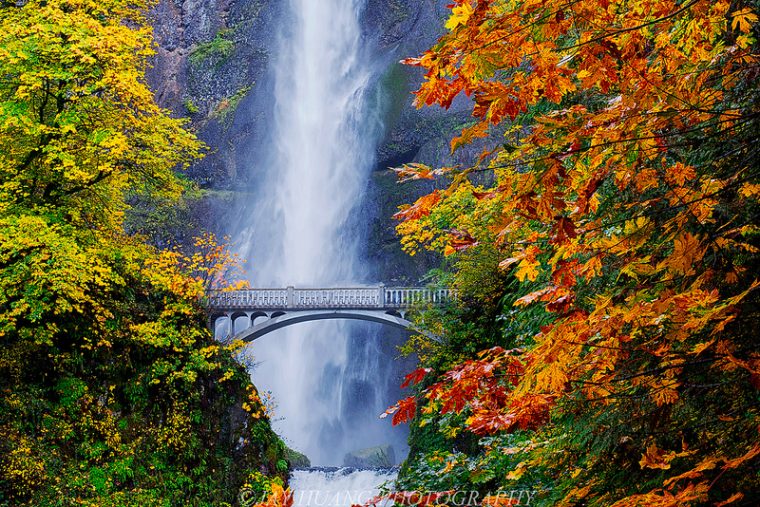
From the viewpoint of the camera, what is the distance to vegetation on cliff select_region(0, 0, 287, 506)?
11.3 m

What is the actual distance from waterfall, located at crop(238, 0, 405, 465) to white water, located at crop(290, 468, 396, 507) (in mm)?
8845

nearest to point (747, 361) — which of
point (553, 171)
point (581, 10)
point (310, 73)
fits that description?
point (553, 171)

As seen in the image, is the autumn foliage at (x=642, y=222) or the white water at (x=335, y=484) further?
the white water at (x=335, y=484)

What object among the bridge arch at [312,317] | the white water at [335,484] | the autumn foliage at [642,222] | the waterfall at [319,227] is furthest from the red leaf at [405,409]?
the waterfall at [319,227]

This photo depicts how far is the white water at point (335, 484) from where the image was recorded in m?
19.6

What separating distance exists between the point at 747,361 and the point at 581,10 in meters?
1.48

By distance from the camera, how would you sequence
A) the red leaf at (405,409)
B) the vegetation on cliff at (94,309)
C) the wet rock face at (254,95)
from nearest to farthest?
the red leaf at (405,409) < the vegetation on cliff at (94,309) < the wet rock face at (254,95)

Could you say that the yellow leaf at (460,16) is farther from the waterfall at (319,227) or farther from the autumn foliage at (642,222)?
the waterfall at (319,227)

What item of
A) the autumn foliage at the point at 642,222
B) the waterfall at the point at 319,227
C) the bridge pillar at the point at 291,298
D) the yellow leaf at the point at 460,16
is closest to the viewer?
the yellow leaf at the point at 460,16

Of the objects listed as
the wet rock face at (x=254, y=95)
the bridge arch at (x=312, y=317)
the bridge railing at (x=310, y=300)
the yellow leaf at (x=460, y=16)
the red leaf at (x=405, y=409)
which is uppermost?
the wet rock face at (x=254, y=95)

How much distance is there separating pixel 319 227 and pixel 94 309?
21768mm

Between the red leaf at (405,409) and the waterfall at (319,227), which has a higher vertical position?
the waterfall at (319,227)

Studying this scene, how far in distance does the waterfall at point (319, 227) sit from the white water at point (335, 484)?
348 inches

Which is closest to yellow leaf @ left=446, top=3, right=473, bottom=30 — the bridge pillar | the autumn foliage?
the autumn foliage
